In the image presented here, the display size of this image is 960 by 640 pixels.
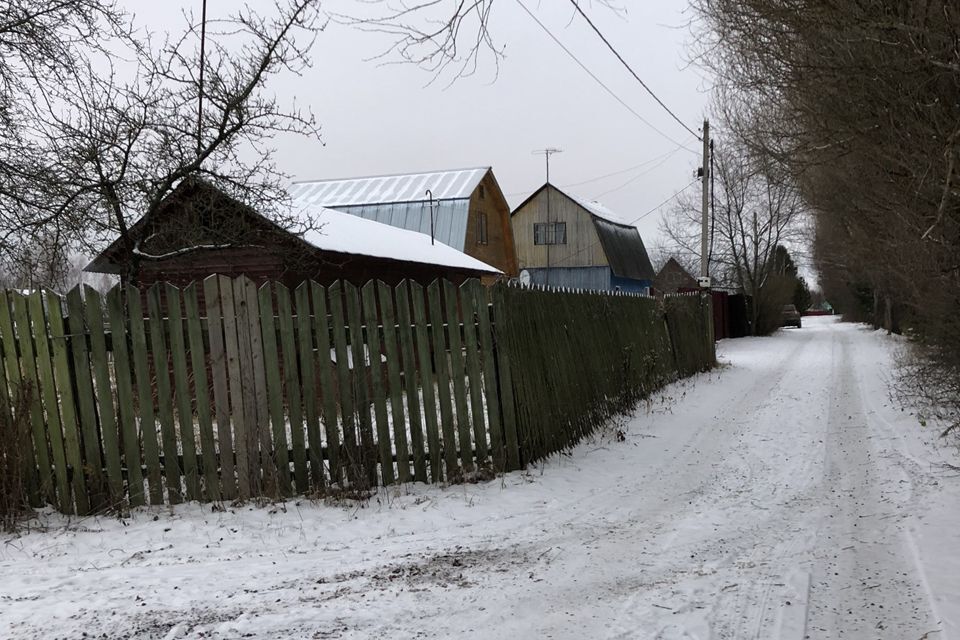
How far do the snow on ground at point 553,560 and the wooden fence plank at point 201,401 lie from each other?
0.22 metres

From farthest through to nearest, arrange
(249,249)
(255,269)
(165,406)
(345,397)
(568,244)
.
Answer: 1. (568,244)
2. (255,269)
3. (249,249)
4. (345,397)
5. (165,406)

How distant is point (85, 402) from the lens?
5.09m

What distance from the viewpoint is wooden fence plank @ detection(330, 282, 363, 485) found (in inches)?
212

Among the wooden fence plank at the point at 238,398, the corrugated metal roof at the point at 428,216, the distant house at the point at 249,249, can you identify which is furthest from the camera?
the corrugated metal roof at the point at 428,216

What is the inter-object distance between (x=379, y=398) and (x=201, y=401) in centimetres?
137

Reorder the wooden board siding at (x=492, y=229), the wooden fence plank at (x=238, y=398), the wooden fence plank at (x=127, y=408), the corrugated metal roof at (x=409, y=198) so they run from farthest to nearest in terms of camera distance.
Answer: the wooden board siding at (x=492, y=229), the corrugated metal roof at (x=409, y=198), the wooden fence plank at (x=238, y=398), the wooden fence plank at (x=127, y=408)

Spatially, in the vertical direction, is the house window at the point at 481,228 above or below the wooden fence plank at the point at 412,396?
above

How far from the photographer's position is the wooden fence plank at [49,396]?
499 centimetres

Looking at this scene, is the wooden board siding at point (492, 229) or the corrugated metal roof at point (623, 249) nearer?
the wooden board siding at point (492, 229)

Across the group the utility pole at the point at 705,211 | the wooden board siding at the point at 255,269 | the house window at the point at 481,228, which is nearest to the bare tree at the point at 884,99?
the wooden board siding at the point at 255,269

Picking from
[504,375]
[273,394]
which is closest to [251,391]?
[273,394]

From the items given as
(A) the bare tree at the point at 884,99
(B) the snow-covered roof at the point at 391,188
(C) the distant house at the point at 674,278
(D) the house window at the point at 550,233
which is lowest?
(A) the bare tree at the point at 884,99

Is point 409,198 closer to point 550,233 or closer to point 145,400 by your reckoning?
point 550,233

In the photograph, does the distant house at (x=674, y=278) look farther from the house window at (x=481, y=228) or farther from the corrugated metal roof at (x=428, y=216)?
the corrugated metal roof at (x=428, y=216)
